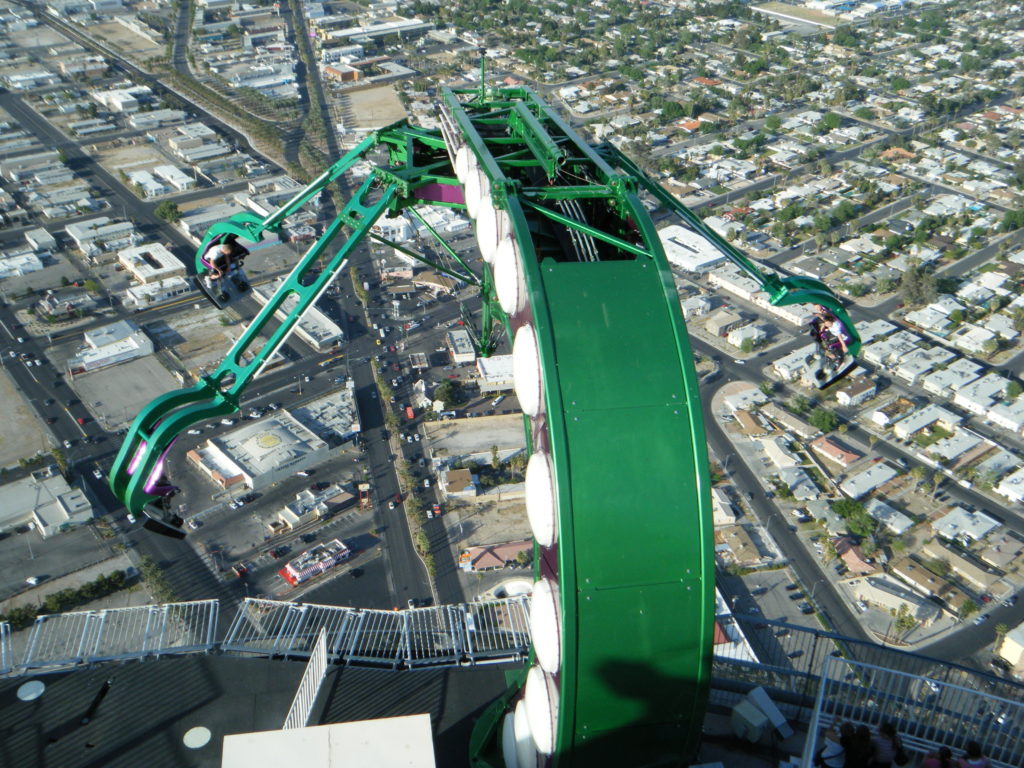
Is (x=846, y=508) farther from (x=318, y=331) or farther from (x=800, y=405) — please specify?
(x=318, y=331)

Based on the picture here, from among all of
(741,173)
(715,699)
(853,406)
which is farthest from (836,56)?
(715,699)

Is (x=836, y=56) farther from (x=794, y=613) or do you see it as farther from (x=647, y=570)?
(x=647, y=570)

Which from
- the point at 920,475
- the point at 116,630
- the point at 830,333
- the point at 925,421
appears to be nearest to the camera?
the point at 830,333

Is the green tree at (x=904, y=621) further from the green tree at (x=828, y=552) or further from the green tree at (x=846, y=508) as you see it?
the green tree at (x=846, y=508)

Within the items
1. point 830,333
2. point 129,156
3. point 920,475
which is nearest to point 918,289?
point 920,475

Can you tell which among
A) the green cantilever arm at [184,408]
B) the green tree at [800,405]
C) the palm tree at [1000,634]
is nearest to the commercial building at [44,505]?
the green cantilever arm at [184,408]
